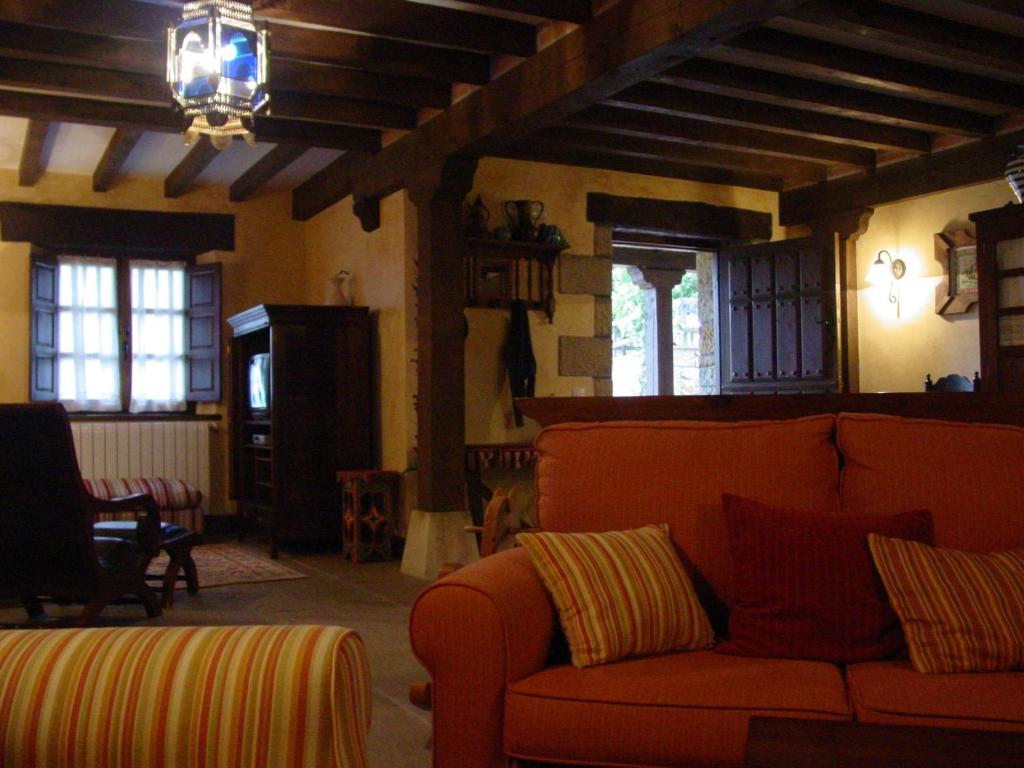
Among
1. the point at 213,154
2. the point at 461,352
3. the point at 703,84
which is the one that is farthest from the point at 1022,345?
the point at 213,154

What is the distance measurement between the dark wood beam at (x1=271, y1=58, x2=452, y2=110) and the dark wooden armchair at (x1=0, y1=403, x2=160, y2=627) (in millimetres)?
2075

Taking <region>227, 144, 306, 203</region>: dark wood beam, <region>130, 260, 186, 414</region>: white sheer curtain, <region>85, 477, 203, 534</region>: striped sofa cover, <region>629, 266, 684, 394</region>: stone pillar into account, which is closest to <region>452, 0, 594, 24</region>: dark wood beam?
<region>227, 144, 306, 203</region>: dark wood beam

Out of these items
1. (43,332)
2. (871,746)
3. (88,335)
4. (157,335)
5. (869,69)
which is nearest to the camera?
(871,746)

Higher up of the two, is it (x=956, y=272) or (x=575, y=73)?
(x=575, y=73)

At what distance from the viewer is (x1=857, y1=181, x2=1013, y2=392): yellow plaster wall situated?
260 inches

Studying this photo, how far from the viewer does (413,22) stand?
4449 mm

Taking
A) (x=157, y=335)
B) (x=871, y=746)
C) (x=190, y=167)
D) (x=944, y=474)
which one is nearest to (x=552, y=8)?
(x=944, y=474)

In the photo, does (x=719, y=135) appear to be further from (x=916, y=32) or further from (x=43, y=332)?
(x=43, y=332)

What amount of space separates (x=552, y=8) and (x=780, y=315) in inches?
135

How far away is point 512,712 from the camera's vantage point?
1.94 meters

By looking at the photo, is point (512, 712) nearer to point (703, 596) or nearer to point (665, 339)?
point (703, 596)

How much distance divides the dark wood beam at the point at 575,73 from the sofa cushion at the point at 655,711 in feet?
7.91

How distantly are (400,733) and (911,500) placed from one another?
1571 millimetres

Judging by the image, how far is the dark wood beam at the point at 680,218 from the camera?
22.5ft
